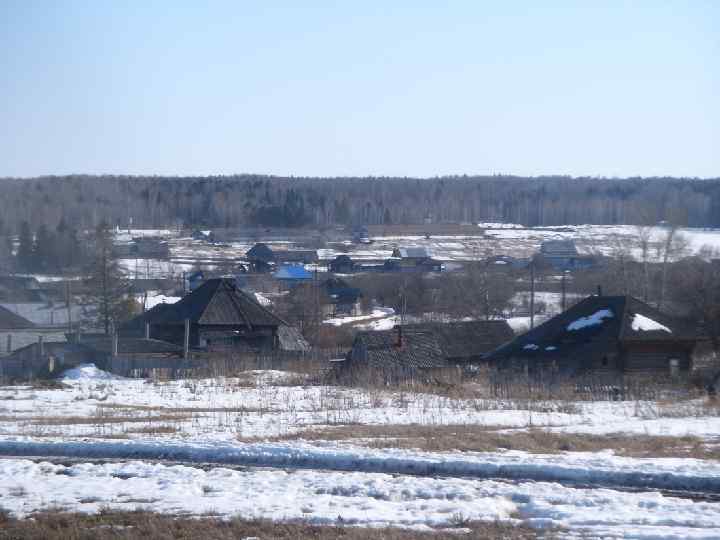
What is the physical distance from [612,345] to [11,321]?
31624mm

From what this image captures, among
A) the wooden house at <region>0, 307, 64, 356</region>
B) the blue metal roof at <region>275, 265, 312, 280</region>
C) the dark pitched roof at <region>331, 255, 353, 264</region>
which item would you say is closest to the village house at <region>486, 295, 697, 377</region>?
the wooden house at <region>0, 307, 64, 356</region>

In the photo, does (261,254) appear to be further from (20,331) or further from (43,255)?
(20,331)

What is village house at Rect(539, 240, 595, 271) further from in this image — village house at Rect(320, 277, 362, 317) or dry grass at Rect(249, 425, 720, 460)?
dry grass at Rect(249, 425, 720, 460)

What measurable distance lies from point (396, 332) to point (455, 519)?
81.6ft

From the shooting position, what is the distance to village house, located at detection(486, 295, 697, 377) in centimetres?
3225

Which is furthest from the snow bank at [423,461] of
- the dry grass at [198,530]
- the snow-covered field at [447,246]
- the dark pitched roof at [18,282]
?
the snow-covered field at [447,246]

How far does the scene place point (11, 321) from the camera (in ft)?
165

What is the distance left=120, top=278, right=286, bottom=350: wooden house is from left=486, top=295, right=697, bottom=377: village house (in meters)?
10.9

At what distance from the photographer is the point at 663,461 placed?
1299cm

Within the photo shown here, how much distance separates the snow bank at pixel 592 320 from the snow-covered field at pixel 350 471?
543 inches

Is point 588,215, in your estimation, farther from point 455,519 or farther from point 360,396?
point 455,519

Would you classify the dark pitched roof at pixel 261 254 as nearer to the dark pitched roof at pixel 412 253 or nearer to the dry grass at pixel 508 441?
the dark pitched roof at pixel 412 253

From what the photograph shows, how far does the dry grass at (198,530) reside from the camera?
8.92m

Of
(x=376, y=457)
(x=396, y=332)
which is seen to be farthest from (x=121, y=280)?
(x=376, y=457)
